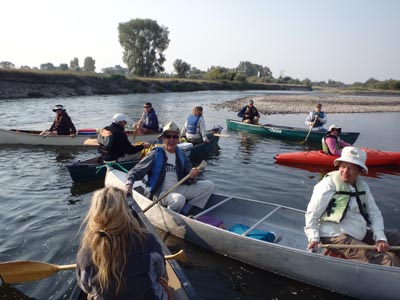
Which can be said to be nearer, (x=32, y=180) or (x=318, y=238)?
(x=318, y=238)

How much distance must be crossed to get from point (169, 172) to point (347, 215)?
284cm

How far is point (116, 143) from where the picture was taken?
8141mm

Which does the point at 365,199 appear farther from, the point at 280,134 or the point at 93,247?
the point at 280,134

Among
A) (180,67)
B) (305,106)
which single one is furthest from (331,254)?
(180,67)

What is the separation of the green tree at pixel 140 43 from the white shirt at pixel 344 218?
220ft

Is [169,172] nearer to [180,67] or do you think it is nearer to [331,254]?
[331,254]

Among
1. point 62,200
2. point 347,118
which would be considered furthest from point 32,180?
point 347,118

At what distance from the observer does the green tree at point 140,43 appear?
68.3 metres

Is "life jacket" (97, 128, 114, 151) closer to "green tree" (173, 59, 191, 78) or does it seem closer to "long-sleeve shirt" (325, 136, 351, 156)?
"long-sleeve shirt" (325, 136, 351, 156)

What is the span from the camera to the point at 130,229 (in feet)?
8.18

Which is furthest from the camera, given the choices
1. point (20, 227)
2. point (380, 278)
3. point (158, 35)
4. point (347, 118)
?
point (158, 35)

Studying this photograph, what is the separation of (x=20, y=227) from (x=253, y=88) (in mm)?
68672

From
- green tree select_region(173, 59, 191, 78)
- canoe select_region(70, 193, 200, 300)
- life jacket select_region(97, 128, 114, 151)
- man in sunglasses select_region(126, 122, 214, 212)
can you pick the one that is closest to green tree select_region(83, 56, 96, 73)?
green tree select_region(173, 59, 191, 78)

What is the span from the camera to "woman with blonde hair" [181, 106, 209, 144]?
10.9 metres
